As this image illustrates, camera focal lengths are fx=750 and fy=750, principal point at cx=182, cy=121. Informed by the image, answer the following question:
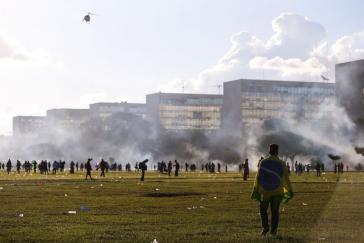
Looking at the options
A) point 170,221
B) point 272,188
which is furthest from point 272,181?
point 170,221

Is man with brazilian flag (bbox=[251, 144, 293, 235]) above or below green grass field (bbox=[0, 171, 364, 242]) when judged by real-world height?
above

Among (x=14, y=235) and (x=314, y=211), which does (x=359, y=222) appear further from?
(x=14, y=235)

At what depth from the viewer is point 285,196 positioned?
62.6 ft

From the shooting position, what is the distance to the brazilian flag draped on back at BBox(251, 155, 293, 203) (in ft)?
61.7

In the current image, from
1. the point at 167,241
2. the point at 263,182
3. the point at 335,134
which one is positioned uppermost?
the point at 335,134

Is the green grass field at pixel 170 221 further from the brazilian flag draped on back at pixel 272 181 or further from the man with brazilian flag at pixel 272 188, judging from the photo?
the brazilian flag draped on back at pixel 272 181

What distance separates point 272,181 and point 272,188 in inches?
7.0

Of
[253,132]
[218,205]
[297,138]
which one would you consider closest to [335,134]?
[297,138]

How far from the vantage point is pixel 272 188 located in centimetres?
1881

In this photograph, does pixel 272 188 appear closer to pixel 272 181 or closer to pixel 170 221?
pixel 272 181

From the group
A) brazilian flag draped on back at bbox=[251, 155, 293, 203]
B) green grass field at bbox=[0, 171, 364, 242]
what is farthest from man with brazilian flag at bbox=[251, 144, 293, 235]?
green grass field at bbox=[0, 171, 364, 242]

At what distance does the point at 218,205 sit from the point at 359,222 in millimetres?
9245

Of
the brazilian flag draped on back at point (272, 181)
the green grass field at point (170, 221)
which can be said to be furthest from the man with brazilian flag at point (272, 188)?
the green grass field at point (170, 221)

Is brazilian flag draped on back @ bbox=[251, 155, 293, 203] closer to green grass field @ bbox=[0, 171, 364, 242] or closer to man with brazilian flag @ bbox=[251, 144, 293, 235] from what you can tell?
man with brazilian flag @ bbox=[251, 144, 293, 235]
